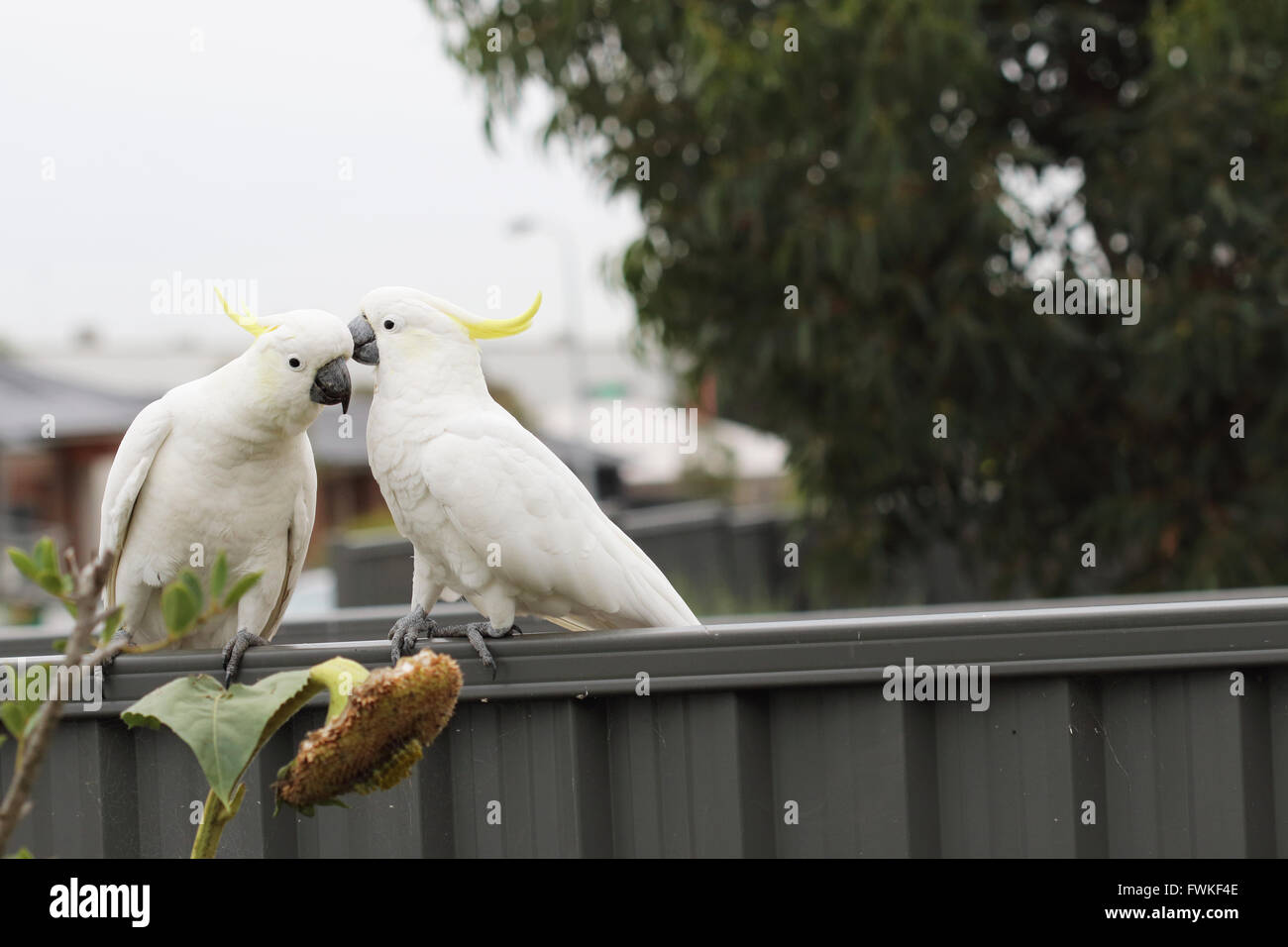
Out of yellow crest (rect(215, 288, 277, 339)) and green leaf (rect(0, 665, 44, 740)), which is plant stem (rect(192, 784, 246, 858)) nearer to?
green leaf (rect(0, 665, 44, 740))

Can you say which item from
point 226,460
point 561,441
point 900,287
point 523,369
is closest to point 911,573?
point 900,287

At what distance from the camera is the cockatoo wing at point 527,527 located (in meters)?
1.63

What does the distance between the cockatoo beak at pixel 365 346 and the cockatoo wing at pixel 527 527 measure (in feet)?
0.55

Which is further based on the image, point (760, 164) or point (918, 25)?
point (760, 164)

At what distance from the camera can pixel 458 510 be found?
64.3 inches

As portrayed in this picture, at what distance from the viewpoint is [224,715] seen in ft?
3.39

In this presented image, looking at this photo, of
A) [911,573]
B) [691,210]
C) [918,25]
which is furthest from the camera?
[911,573]

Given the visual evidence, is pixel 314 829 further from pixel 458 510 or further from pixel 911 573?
pixel 911 573

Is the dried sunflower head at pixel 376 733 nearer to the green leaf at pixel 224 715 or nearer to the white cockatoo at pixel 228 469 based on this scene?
the green leaf at pixel 224 715

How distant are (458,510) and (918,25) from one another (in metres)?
3.11

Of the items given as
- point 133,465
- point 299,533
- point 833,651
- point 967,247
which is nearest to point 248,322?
point 133,465

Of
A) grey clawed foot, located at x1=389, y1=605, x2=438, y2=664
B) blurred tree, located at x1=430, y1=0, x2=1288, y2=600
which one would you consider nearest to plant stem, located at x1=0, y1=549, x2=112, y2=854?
grey clawed foot, located at x1=389, y1=605, x2=438, y2=664

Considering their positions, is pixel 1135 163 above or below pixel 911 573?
above

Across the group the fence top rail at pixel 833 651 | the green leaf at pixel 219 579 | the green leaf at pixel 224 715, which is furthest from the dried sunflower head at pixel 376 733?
the fence top rail at pixel 833 651
